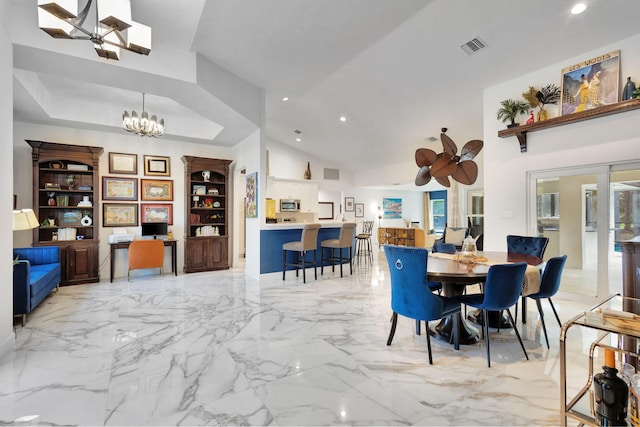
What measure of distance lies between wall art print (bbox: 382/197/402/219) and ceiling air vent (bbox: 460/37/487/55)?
7921mm

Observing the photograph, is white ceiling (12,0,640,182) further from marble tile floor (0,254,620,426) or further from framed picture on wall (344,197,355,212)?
framed picture on wall (344,197,355,212)

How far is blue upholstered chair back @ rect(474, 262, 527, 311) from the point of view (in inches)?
94.6

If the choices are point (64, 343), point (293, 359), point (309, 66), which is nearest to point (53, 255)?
point (64, 343)

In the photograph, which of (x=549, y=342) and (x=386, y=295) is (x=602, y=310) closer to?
(x=549, y=342)

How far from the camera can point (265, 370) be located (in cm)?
236

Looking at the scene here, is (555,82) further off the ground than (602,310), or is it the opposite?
(555,82)

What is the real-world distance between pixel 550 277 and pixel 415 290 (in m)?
1.40

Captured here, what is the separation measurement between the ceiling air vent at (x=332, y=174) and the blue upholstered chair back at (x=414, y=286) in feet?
24.8

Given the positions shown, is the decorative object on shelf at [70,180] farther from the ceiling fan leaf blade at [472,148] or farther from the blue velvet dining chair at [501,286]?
the blue velvet dining chair at [501,286]

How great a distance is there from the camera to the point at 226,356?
261 cm

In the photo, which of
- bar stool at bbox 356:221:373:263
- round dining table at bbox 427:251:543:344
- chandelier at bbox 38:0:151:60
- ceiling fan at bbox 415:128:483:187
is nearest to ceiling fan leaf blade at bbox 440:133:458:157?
ceiling fan at bbox 415:128:483:187

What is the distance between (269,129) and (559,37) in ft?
20.6

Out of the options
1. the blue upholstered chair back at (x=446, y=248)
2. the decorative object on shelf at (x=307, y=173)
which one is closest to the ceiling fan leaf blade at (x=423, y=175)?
the blue upholstered chair back at (x=446, y=248)

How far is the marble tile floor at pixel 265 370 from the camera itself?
6.07ft
